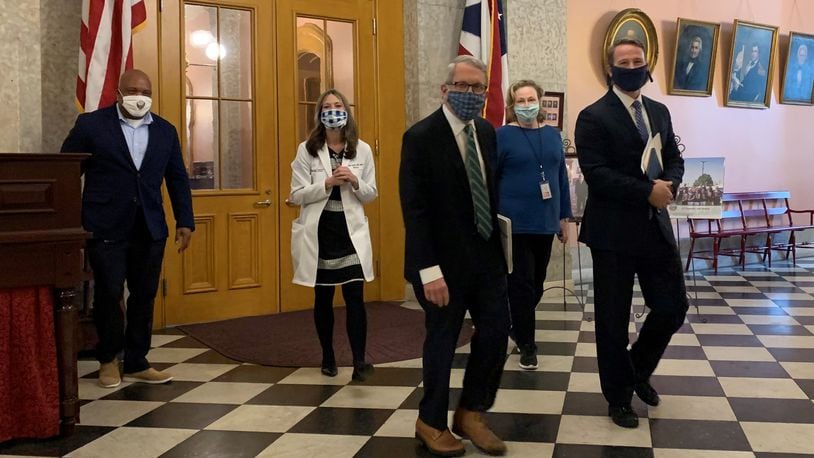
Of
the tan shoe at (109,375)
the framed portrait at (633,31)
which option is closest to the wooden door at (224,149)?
the tan shoe at (109,375)

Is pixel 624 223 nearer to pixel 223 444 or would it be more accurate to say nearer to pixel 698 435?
pixel 698 435

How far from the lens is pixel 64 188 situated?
127 inches

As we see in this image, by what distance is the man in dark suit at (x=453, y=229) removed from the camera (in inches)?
112

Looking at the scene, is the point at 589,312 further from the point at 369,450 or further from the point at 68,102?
the point at 68,102

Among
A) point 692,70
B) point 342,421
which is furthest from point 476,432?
point 692,70

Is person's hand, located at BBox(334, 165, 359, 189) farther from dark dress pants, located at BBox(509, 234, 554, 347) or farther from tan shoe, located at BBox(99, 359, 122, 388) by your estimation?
tan shoe, located at BBox(99, 359, 122, 388)

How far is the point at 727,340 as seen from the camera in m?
5.02

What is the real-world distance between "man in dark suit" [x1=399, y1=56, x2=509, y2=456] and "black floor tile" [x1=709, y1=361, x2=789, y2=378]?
184 centimetres

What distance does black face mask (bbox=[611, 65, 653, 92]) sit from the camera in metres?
3.19

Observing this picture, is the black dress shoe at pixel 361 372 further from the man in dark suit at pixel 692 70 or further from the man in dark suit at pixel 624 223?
the man in dark suit at pixel 692 70

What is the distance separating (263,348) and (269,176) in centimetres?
169

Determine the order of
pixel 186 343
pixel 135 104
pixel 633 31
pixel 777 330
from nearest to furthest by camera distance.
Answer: pixel 135 104
pixel 186 343
pixel 777 330
pixel 633 31

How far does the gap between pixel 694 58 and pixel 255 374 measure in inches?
271

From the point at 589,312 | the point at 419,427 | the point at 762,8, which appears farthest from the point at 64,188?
the point at 762,8
